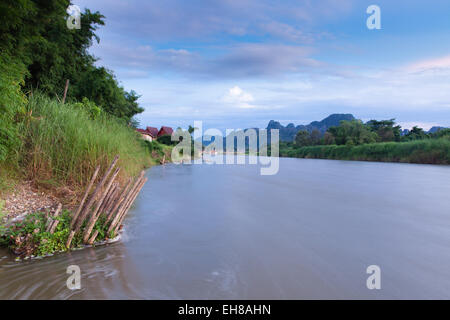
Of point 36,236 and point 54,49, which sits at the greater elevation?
point 54,49

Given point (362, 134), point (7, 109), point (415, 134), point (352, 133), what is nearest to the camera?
point (7, 109)

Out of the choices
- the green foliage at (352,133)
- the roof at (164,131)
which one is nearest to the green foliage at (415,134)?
the green foliage at (352,133)

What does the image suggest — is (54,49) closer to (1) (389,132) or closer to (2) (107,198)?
(2) (107,198)

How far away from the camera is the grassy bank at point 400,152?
27.1m

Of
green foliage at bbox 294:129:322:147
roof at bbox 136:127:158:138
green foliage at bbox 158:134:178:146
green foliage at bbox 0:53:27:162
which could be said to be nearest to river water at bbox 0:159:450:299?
green foliage at bbox 0:53:27:162

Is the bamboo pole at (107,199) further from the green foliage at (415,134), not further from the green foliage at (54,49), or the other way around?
the green foliage at (415,134)

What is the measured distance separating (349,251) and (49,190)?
587 cm

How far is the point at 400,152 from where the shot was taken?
31.1 m

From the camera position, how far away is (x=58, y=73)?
11367 millimetres

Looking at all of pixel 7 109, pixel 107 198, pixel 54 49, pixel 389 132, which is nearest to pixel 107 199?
pixel 107 198

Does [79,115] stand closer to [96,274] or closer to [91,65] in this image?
[96,274]

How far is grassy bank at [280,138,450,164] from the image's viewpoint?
88.9 ft
